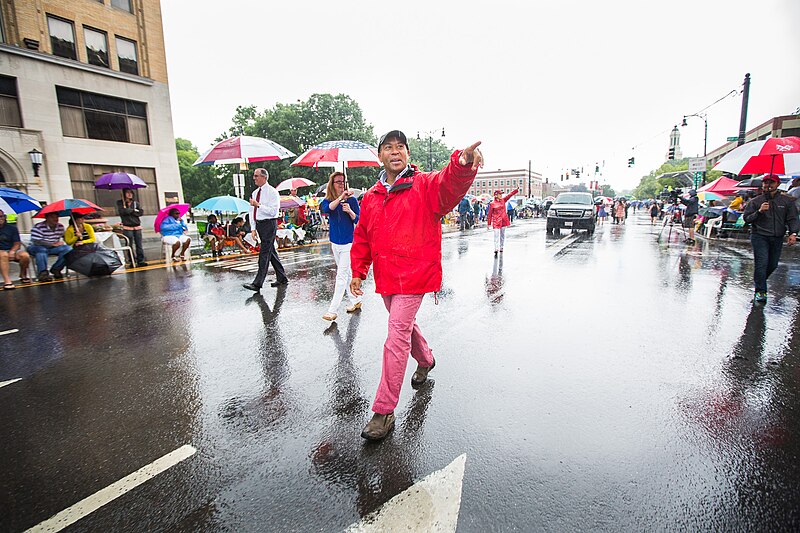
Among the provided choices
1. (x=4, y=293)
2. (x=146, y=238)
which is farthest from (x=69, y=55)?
(x=4, y=293)

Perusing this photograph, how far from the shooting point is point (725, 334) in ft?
15.8

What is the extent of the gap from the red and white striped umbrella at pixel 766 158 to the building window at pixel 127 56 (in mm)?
26748

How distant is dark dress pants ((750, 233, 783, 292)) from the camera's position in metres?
6.11

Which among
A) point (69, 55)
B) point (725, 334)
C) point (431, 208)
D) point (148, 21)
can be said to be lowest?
point (725, 334)

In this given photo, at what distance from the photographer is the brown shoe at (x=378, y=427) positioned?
270 centimetres

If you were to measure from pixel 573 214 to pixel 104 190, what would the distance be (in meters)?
24.1

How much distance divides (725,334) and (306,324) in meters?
5.30

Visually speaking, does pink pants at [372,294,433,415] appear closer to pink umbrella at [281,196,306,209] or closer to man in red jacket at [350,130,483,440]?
man in red jacket at [350,130,483,440]

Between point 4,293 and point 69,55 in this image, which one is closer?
point 4,293

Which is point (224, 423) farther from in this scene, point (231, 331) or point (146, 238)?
point (146, 238)

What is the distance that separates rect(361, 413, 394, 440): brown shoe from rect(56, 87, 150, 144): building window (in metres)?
24.1

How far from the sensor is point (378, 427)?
274 cm

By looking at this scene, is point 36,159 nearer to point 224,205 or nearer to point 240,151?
point 224,205

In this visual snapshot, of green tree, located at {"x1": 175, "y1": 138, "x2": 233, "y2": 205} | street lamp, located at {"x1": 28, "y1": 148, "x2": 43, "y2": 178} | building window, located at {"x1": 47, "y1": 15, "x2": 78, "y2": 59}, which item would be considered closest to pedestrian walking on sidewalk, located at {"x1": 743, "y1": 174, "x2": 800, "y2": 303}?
street lamp, located at {"x1": 28, "y1": 148, "x2": 43, "y2": 178}
